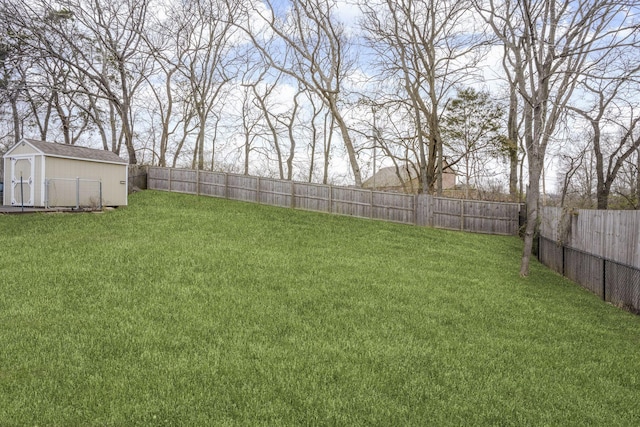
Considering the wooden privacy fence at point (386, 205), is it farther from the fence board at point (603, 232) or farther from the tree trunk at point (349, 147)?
the fence board at point (603, 232)

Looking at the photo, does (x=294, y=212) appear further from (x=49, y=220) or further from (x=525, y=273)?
(x=525, y=273)

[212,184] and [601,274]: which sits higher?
[212,184]

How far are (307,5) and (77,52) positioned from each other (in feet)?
40.2

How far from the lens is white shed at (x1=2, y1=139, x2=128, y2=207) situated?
14.3 metres

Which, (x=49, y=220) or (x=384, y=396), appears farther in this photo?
(x=49, y=220)

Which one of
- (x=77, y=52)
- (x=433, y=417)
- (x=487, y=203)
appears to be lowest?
(x=433, y=417)

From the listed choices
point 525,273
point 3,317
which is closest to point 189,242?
point 3,317

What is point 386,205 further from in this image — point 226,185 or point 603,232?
point 603,232

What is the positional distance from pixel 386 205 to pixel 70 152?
41.6 feet

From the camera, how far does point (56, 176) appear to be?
47.7ft

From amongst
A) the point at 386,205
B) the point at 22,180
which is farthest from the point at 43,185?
the point at 386,205

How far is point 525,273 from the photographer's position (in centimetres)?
976

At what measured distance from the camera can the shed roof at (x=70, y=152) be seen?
47.3 ft

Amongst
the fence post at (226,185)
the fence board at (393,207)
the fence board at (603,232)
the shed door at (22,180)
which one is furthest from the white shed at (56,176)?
the fence board at (603,232)
